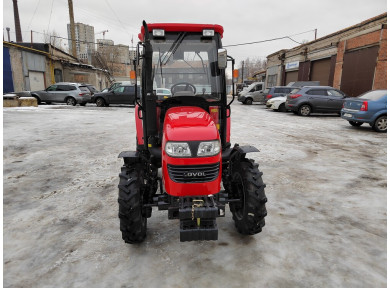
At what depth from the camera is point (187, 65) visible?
12.4 ft

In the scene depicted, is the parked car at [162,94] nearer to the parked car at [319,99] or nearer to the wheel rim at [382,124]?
the wheel rim at [382,124]

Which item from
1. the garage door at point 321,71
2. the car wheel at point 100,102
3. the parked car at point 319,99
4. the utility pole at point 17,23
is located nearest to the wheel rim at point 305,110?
the parked car at point 319,99

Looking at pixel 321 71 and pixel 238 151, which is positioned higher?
pixel 321 71

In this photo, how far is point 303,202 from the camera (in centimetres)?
419

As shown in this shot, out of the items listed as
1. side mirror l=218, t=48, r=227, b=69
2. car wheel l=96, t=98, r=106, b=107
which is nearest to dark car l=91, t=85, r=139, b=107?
car wheel l=96, t=98, r=106, b=107

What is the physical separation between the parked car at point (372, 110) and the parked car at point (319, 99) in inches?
170

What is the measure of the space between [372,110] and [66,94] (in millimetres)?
19298

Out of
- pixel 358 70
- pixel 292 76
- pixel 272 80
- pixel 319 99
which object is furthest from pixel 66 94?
pixel 272 80

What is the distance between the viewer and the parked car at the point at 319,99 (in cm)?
1475

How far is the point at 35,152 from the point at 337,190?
22.8 feet

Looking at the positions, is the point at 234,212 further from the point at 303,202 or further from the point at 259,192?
the point at 303,202

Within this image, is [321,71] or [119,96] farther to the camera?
[321,71]

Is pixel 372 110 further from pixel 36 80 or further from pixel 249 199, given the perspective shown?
pixel 36 80

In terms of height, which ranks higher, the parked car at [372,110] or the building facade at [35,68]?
Answer: the building facade at [35,68]
